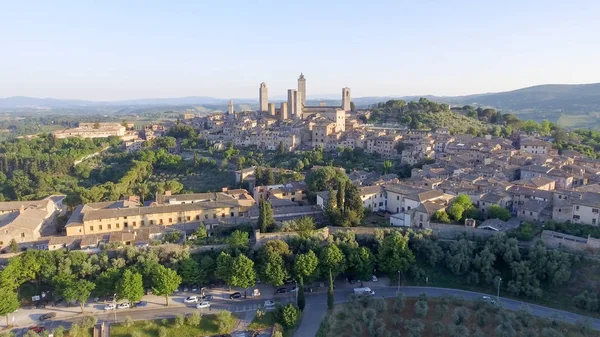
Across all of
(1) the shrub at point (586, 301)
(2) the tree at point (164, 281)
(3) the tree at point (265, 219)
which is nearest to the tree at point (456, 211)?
(1) the shrub at point (586, 301)

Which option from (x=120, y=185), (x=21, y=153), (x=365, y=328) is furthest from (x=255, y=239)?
(x=21, y=153)

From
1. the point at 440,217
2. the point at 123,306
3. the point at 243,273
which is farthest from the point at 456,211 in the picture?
the point at 123,306

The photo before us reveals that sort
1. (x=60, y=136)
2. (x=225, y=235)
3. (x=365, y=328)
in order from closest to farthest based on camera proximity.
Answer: (x=365, y=328) → (x=225, y=235) → (x=60, y=136)

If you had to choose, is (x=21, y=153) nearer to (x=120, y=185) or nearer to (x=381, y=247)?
(x=120, y=185)

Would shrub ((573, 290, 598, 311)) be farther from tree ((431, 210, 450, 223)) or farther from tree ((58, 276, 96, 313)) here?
tree ((58, 276, 96, 313))

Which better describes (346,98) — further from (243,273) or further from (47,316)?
(47,316)

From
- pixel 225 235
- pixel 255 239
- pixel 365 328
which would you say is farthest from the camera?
pixel 225 235

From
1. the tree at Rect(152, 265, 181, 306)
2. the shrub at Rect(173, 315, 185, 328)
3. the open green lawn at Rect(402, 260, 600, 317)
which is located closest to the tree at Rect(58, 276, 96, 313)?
the tree at Rect(152, 265, 181, 306)
